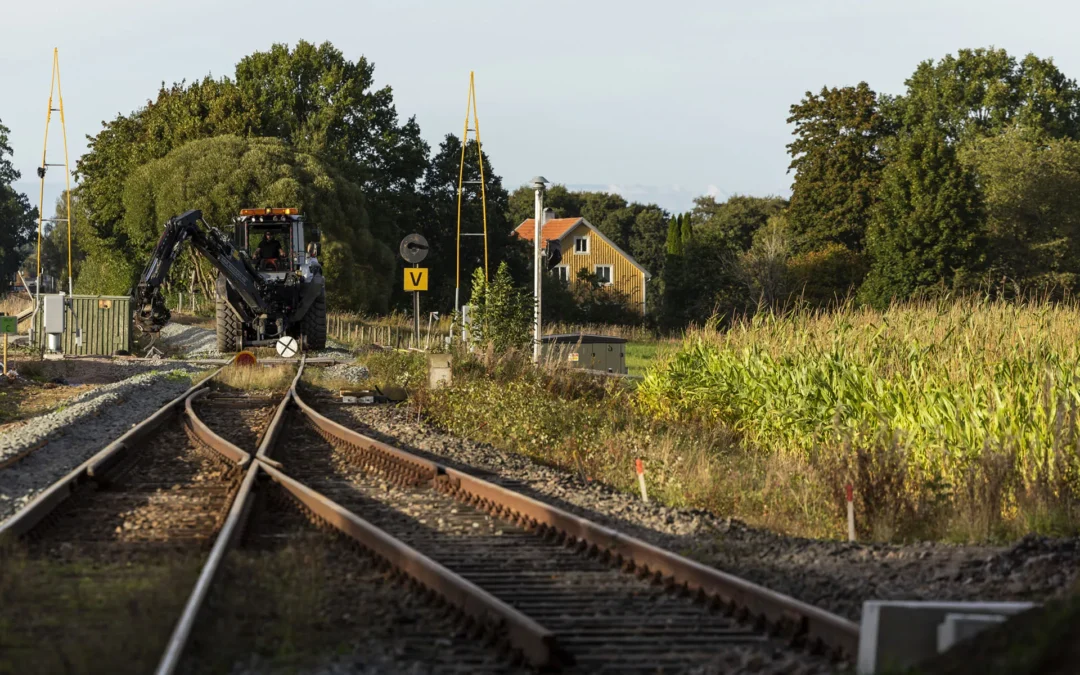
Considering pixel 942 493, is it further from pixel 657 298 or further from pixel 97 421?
pixel 657 298

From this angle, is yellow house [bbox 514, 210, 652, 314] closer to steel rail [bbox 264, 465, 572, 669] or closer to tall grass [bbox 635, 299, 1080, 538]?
tall grass [bbox 635, 299, 1080, 538]

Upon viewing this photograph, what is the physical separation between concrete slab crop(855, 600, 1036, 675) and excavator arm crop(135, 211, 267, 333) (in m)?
18.8

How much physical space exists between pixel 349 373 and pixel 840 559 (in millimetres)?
Answer: 19227

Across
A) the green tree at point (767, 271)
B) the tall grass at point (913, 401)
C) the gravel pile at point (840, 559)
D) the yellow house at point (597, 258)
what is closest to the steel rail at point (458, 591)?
the gravel pile at point (840, 559)

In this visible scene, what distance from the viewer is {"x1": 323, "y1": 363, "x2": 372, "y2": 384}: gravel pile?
25.8 m

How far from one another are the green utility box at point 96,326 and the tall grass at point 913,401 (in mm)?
19889

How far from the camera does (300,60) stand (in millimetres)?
71312

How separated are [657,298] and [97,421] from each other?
5480 centimetres

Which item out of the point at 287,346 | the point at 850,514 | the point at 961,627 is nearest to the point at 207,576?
the point at 961,627

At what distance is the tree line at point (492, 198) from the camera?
57.8 metres

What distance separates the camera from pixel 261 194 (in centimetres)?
5634

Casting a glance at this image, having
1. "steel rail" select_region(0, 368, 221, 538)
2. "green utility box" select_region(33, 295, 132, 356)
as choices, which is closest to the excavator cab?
"green utility box" select_region(33, 295, 132, 356)

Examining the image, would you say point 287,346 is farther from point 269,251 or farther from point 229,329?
point 269,251

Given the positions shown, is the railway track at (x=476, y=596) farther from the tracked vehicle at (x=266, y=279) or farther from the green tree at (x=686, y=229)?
the green tree at (x=686, y=229)
